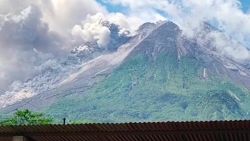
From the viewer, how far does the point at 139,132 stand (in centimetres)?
1281

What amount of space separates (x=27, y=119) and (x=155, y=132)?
43820 millimetres

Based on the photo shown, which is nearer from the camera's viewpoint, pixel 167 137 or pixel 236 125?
pixel 236 125

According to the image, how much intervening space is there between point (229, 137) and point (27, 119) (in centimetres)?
4406

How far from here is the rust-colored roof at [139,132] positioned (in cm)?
1209

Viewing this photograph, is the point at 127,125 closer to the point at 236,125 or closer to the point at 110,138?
the point at 110,138

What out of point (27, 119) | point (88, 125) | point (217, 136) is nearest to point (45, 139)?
point (88, 125)

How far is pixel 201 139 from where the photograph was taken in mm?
13203

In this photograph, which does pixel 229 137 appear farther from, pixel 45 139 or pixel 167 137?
pixel 45 139

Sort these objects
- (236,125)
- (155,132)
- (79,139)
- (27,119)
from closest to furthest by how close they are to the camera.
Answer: (236,125) < (155,132) < (79,139) < (27,119)

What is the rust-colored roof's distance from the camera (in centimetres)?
1209

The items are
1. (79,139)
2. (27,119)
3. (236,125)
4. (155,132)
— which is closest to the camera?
(236,125)

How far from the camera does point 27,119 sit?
181 feet

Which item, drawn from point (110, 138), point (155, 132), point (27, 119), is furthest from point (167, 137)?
point (27, 119)

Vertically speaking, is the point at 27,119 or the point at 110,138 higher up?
the point at 27,119
